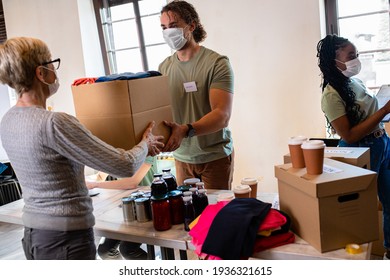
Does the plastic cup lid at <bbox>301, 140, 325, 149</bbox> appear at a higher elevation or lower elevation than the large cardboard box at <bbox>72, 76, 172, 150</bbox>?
lower

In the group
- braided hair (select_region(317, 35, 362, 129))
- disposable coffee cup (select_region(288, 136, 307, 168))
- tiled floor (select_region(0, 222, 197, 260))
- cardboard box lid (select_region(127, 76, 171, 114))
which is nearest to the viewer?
disposable coffee cup (select_region(288, 136, 307, 168))

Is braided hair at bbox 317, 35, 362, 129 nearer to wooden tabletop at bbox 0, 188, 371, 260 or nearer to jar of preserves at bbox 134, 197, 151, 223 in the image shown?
wooden tabletop at bbox 0, 188, 371, 260

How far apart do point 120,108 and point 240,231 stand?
25.2 inches

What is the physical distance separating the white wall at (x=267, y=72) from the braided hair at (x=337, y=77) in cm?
68

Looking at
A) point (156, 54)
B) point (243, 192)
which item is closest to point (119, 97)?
point (243, 192)

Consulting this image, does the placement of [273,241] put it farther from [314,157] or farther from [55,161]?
[55,161]

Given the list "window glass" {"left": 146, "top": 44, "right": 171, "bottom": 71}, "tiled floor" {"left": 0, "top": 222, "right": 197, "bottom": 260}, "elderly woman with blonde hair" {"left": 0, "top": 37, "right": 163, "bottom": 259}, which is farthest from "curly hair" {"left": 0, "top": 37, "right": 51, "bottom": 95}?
"window glass" {"left": 146, "top": 44, "right": 171, "bottom": 71}

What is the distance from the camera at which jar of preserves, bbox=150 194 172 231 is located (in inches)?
56.0

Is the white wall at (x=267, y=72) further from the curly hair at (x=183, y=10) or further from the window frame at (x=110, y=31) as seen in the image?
the curly hair at (x=183, y=10)

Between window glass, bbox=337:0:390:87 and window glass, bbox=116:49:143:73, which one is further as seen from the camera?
window glass, bbox=116:49:143:73

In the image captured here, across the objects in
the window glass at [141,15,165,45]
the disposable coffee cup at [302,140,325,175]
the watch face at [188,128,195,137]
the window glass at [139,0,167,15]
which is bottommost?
the disposable coffee cup at [302,140,325,175]

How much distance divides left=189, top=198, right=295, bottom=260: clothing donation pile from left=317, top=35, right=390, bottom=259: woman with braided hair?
939 mm

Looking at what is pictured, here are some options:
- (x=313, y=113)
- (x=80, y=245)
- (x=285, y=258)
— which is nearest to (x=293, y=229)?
(x=285, y=258)

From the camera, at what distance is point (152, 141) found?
150 cm
